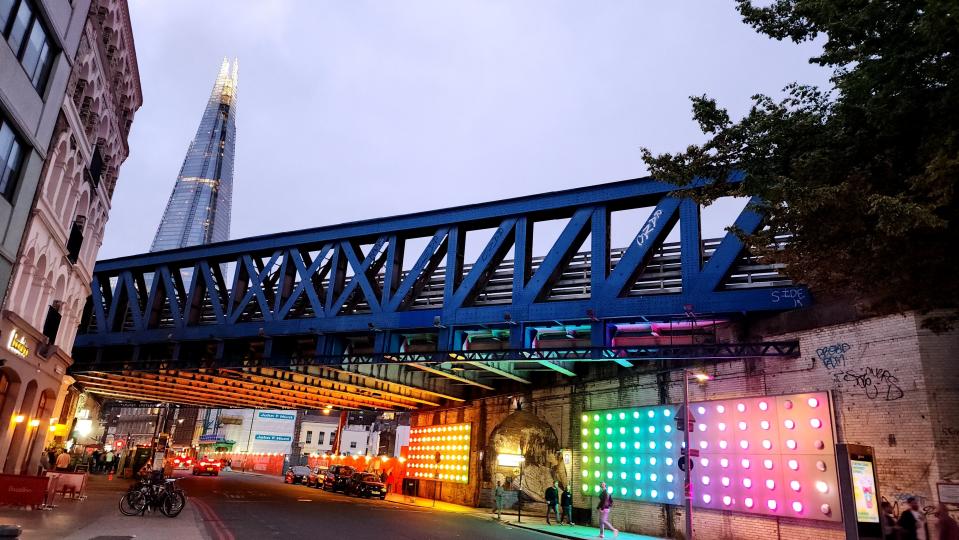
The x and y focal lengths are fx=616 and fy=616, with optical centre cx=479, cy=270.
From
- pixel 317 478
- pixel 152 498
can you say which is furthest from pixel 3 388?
pixel 317 478

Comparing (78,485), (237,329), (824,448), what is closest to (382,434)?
(237,329)

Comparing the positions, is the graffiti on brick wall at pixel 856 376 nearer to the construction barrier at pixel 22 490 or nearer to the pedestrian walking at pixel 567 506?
the pedestrian walking at pixel 567 506

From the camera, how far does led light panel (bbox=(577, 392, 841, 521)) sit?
1827 centimetres

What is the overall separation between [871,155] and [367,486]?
118 feet

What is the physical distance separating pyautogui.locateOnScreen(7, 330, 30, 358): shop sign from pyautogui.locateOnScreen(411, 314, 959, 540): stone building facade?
2238 cm

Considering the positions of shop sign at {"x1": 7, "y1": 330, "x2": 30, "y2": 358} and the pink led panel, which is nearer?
the pink led panel

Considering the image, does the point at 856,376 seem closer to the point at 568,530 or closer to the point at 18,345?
the point at 568,530

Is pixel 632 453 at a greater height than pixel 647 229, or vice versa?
pixel 647 229

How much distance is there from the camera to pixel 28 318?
73.9ft

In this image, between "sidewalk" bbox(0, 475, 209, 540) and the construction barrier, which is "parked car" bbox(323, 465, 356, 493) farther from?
the construction barrier

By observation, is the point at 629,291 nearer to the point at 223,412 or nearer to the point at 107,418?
the point at 223,412

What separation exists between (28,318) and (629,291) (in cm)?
2196

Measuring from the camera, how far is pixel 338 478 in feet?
146

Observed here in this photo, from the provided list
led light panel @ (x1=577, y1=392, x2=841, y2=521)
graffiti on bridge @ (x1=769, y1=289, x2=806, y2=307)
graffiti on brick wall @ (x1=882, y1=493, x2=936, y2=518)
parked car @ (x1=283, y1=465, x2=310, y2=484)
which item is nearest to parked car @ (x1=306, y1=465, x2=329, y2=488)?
parked car @ (x1=283, y1=465, x2=310, y2=484)
